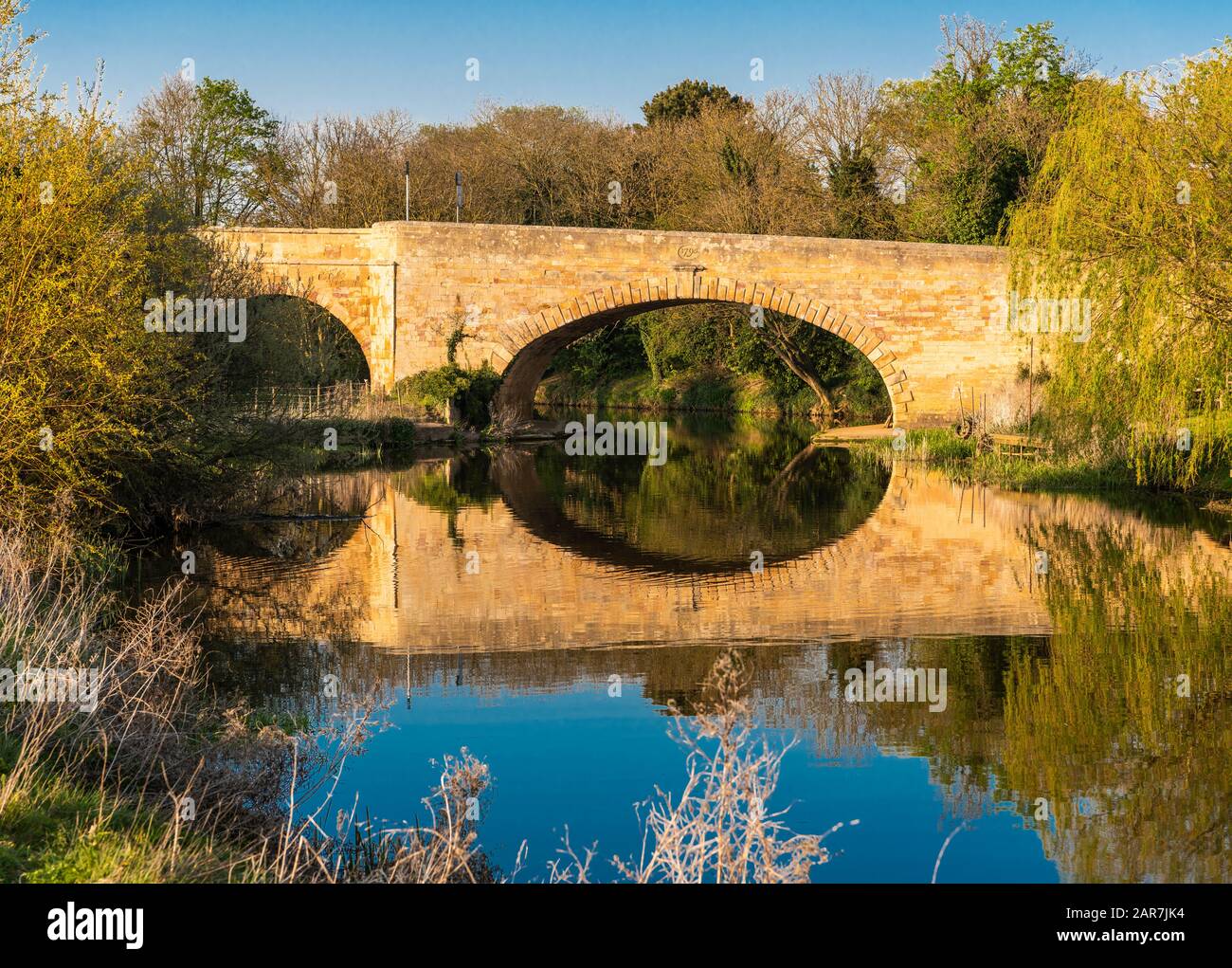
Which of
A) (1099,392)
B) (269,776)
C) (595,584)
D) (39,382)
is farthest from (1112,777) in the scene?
(1099,392)

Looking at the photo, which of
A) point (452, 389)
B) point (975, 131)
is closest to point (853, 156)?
point (975, 131)

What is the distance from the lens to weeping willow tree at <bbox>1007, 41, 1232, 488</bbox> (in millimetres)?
13344

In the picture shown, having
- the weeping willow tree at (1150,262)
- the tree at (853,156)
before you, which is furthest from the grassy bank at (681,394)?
the weeping willow tree at (1150,262)

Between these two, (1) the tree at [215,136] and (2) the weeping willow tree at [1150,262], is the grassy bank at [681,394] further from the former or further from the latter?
(2) the weeping willow tree at [1150,262]

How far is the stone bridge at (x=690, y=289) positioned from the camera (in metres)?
23.7

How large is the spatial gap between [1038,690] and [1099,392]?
8107 millimetres

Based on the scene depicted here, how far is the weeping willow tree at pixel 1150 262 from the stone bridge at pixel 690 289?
8034 mm

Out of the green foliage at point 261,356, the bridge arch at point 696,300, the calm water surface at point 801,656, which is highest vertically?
the bridge arch at point 696,300

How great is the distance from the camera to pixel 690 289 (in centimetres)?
2383

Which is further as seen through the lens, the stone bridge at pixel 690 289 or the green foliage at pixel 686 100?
the green foliage at pixel 686 100

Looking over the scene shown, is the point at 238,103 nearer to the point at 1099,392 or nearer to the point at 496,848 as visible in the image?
the point at 1099,392

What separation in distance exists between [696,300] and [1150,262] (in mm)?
11643

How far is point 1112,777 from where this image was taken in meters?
6.09

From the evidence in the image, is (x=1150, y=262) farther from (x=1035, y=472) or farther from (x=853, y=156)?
(x=853, y=156)
